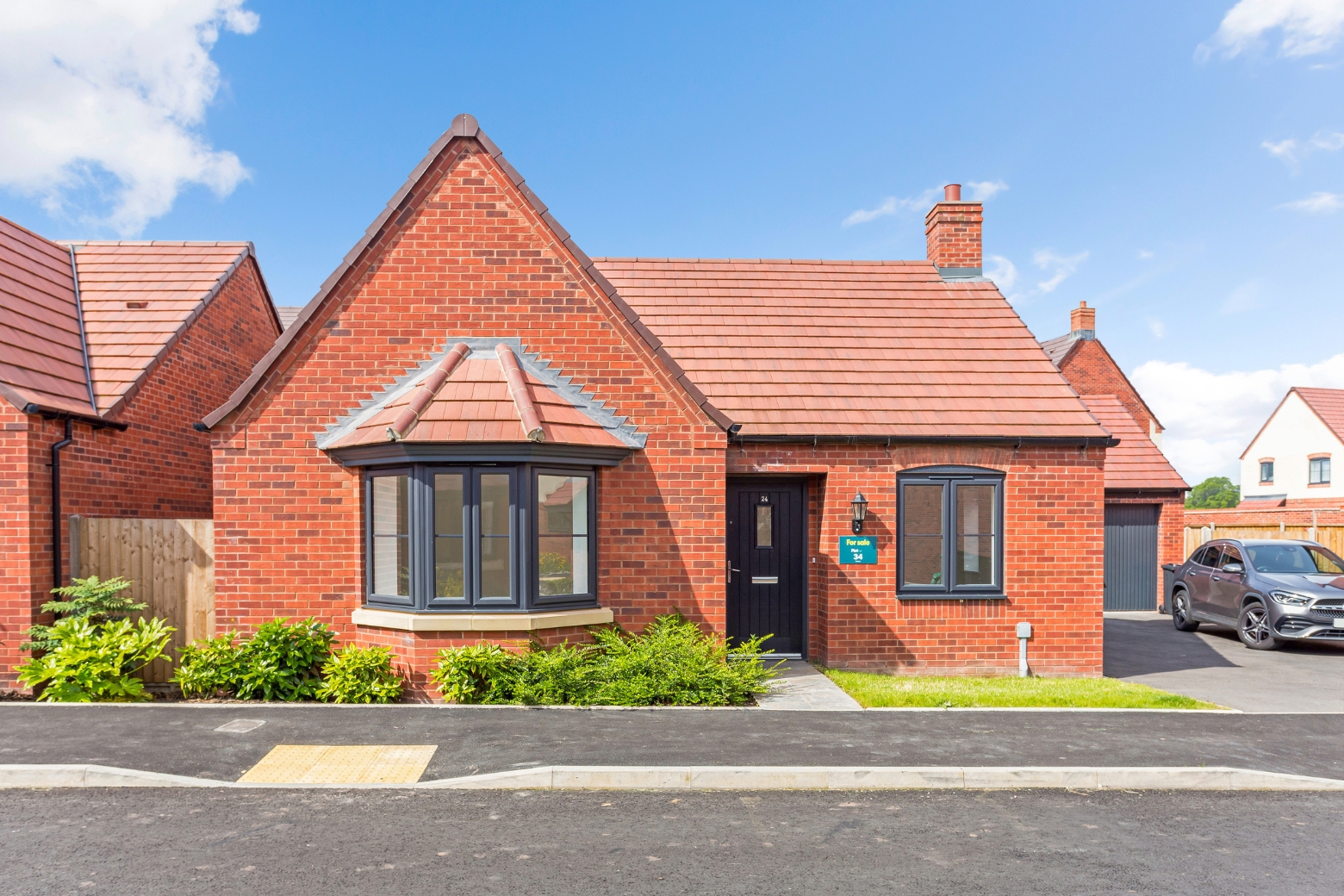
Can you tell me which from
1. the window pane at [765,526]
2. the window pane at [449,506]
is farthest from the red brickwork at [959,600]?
the window pane at [449,506]

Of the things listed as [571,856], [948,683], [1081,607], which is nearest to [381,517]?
[571,856]

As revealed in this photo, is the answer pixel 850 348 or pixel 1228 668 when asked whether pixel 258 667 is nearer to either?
pixel 850 348

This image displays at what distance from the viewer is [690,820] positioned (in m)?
5.22

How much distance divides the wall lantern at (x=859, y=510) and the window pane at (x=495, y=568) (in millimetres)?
4334

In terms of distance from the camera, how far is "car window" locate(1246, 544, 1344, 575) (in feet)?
43.6

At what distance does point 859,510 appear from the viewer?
977cm

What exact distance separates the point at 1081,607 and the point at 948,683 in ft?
7.77

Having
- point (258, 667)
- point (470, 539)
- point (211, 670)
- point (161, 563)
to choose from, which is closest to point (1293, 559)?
point (470, 539)

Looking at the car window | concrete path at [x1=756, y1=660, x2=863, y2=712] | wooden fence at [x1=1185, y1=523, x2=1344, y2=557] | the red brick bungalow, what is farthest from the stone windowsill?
wooden fence at [x1=1185, y1=523, x2=1344, y2=557]

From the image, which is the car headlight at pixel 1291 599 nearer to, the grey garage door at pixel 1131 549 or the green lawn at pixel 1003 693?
the green lawn at pixel 1003 693

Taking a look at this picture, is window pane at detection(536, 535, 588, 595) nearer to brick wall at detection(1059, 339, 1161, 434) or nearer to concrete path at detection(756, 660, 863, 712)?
concrete path at detection(756, 660, 863, 712)

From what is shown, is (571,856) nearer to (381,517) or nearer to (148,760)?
(148,760)

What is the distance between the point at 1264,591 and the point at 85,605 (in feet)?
53.6

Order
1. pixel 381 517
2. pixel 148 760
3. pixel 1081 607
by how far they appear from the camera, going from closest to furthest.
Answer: pixel 148 760 < pixel 381 517 < pixel 1081 607
